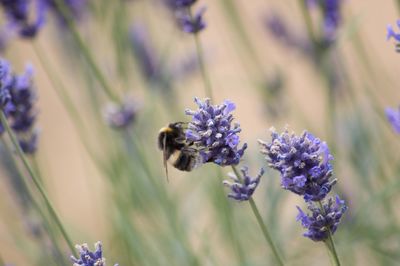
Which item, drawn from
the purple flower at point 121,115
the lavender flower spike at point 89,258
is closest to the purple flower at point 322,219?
the lavender flower spike at point 89,258

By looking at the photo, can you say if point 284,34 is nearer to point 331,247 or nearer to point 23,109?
point 23,109

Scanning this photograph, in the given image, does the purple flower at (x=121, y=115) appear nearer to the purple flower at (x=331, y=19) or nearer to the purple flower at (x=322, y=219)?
the purple flower at (x=331, y=19)

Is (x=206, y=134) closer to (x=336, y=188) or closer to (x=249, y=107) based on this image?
(x=336, y=188)

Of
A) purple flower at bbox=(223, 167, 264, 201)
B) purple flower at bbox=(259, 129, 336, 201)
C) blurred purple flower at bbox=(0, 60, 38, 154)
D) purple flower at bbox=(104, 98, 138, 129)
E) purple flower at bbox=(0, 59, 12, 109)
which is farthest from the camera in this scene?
purple flower at bbox=(104, 98, 138, 129)

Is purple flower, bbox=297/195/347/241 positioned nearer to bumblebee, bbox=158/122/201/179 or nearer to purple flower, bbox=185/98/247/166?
purple flower, bbox=185/98/247/166

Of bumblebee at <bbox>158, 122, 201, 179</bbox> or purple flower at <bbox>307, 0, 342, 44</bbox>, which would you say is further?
purple flower at <bbox>307, 0, 342, 44</bbox>

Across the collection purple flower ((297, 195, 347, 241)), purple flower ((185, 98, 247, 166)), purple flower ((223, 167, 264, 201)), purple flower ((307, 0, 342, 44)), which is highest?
purple flower ((307, 0, 342, 44))

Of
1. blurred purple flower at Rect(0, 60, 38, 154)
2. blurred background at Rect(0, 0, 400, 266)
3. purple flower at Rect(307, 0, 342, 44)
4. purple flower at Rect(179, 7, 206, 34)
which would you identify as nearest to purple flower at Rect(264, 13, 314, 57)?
blurred background at Rect(0, 0, 400, 266)
